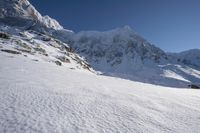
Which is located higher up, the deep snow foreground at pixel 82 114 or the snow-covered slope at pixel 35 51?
the snow-covered slope at pixel 35 51

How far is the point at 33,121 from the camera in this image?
→ 7.41 metres

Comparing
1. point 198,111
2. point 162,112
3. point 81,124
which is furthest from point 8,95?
point 198,111

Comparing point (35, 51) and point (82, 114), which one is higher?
point (35, 51)

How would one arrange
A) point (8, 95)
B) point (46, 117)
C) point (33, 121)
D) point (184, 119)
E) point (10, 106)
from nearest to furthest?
point (33, 121) → point (46, 117) → point (10, 106) → point (184, 119) → point (8, 95)

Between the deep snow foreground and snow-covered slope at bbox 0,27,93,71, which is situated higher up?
snow-covered slope at bbox 0,27,93,71

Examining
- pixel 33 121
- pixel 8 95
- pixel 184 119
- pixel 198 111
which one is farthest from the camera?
pixel 198 111

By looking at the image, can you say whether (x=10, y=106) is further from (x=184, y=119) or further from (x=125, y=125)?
(x=184, y=119)

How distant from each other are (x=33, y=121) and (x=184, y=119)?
Result: 6776 millimetres

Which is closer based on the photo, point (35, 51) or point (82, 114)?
point (82, 114)

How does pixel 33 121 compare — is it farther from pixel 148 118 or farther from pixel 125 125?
pixel 148 118

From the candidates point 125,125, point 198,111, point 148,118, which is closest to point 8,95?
point 125,125

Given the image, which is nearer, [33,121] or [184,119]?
[33,121]

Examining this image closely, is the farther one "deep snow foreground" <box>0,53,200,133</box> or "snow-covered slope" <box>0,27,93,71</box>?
"snow-covered slope" <box>0,27,93,71</box>

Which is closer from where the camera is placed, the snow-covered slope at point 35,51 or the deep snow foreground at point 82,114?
the deep snow foreground at point 82,114
